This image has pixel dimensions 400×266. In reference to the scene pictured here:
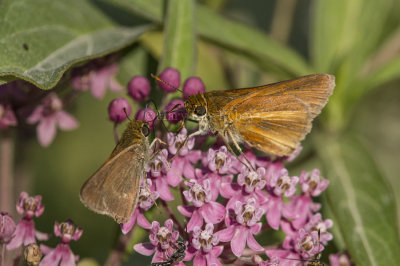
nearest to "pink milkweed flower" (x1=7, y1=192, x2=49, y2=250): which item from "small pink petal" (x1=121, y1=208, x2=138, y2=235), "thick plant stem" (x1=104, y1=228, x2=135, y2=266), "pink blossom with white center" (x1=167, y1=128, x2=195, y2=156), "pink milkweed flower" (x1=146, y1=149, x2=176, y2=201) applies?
"thick plant stem" (x1=104, y1=228, x2=135, y2=266)

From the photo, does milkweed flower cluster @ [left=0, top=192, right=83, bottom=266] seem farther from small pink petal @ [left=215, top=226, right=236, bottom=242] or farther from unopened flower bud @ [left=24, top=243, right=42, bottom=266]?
small pink petal @ [left=215, top=226, right=236, bottom=242]

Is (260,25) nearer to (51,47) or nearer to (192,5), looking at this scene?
(192,5)

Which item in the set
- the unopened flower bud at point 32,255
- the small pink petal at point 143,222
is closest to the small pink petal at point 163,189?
the small pink petal at point 143,222

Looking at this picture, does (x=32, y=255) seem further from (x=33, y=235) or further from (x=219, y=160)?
(x=219, y=160)

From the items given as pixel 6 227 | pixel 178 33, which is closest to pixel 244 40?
pixel 178 33

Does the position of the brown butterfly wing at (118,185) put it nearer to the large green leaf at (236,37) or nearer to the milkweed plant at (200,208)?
the milkweed plant at (200,208)
